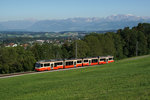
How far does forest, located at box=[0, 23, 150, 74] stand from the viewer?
57.3 m

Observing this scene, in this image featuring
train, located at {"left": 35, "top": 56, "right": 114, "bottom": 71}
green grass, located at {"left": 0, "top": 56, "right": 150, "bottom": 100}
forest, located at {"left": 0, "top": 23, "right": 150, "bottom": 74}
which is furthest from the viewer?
forest, located at {"left": 0, "top": 23, "right": 150, "bottom": 74}

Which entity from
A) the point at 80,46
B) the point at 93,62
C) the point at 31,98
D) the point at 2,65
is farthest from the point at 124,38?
the point at 31,98

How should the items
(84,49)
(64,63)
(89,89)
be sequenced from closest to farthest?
(89,89) → (64,63) → (84,49)

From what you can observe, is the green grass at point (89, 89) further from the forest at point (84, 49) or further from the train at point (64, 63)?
the forest at point (84, 49)

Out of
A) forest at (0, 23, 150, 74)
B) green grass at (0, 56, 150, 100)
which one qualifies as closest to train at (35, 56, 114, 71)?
forest at (0, 23, 150, 74)

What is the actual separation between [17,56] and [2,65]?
4.93 m

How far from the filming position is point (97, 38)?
76312 mm

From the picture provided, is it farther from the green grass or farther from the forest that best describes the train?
the green grass

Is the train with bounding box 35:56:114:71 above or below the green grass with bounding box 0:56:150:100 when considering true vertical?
below

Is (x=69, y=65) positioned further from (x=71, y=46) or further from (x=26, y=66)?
(x=71, y=46)

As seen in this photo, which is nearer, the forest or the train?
the train

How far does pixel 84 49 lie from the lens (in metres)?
70.5

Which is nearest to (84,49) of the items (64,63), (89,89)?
(64,63)

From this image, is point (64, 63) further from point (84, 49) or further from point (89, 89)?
point (89, 89)
